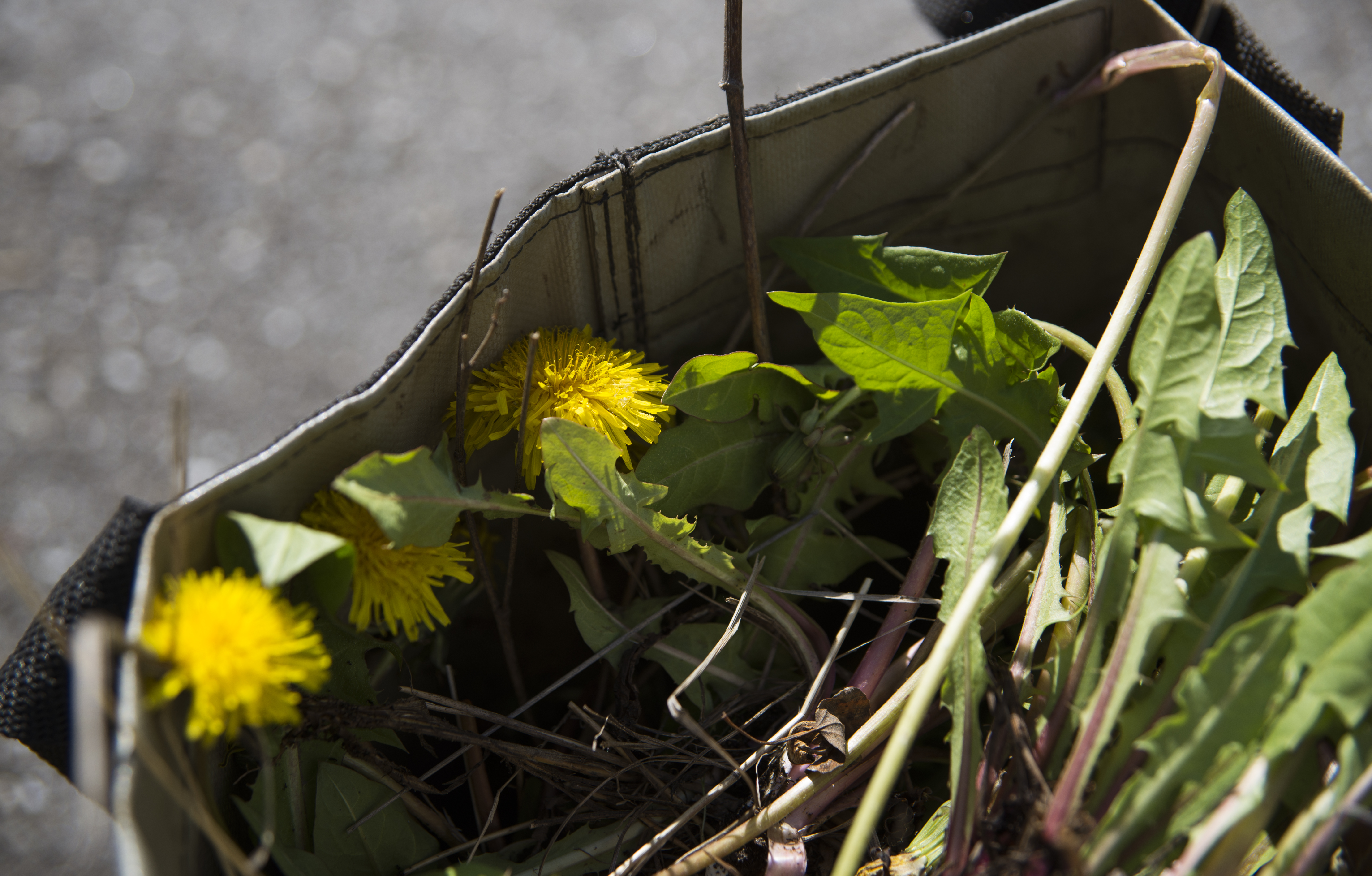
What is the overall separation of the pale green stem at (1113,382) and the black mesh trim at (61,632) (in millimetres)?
541

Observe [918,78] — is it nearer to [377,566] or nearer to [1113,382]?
A: [1113,382]

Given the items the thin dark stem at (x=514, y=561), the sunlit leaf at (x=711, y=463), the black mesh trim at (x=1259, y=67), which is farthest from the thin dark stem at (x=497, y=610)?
the black mesh trim at (x=1259, y=67)

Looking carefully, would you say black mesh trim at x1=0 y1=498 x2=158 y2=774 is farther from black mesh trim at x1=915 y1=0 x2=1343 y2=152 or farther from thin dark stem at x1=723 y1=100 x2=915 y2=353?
black mesh trim at x1=915 y1=0 x2=1343 y2=152

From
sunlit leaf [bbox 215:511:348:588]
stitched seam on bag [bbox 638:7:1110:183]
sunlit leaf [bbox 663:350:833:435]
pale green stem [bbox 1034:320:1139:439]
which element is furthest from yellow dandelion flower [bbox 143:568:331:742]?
pale green stem [bbox 1034:320:1139:439]

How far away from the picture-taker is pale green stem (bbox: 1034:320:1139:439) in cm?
56

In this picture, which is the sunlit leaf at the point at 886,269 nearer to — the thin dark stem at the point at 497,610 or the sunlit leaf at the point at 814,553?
the sunlit leaf at the point at 814,553

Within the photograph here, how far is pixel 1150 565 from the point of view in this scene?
0.47 metres

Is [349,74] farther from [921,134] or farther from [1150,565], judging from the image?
[1150,565]

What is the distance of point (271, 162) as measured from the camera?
1214 millimetres

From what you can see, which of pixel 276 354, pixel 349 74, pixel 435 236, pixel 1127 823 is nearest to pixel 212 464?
pixel 276 354

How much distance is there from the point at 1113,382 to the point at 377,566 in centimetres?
47

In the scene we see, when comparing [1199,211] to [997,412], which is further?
[1199,211]

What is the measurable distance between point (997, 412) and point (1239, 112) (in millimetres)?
275

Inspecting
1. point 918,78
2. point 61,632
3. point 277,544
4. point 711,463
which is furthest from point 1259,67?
point 61,632
